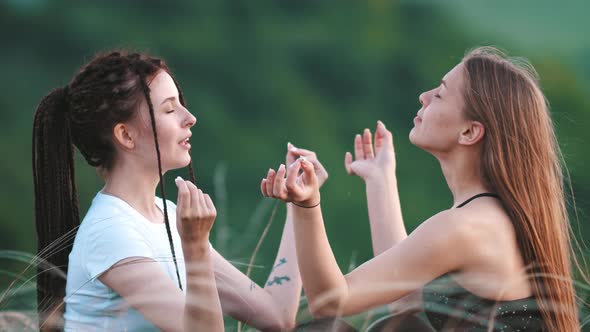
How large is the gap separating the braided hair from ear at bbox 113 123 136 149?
13 millimetres

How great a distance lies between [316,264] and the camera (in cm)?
159

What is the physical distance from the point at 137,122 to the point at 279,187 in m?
0.44

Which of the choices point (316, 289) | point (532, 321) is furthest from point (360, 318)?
point (532, 321)

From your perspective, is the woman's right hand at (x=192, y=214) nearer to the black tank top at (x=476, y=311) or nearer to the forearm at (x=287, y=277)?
the black tank top at (x=476, y=311)

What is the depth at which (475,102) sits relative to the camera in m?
1.80

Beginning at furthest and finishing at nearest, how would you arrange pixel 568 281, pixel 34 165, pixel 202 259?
pixel 34 165 → pixel 568 281 → pixel 202 259

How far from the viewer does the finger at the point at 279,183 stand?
1504mm

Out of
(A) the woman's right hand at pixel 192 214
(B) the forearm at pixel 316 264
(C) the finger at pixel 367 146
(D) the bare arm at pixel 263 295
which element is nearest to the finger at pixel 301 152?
(D) the bare arm at pixel 263 295

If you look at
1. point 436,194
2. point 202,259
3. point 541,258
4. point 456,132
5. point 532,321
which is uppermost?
point 456,132

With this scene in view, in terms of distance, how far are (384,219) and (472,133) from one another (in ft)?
1.36

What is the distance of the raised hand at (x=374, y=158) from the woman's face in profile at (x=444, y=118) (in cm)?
32

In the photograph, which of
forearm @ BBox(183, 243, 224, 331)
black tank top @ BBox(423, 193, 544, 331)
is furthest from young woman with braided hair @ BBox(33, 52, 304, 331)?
black tank top @ BBox(423, 193, 544, 331)

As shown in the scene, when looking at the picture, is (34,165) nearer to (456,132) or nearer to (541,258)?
(456,132)

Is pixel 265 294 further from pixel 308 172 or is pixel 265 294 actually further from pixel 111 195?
pixel 308 172
